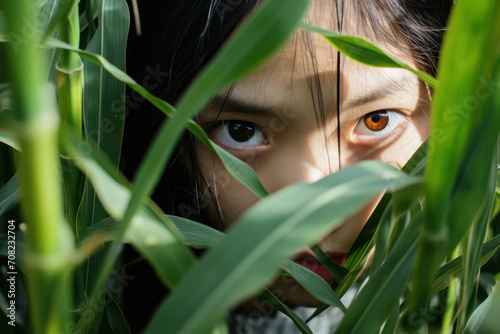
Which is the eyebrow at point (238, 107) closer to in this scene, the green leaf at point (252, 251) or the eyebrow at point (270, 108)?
the eyebrow at point (270, 108)

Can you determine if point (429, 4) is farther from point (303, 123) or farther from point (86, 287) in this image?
point (86, 287)

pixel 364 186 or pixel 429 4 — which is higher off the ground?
pixel 429 4

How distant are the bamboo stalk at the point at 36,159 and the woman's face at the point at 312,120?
0.37 m

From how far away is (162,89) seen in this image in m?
0.63

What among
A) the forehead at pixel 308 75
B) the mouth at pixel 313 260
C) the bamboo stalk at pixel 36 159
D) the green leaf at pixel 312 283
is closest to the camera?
the bamboo stalk at pixel 36 159

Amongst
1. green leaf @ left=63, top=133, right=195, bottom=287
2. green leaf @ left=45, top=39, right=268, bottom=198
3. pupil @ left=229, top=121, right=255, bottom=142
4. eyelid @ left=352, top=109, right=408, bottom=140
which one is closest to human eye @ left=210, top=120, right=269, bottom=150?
pupil @ left=229, top=121, right=255, bottom=142

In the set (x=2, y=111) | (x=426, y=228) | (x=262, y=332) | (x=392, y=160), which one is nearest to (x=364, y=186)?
(x=426, y=228)

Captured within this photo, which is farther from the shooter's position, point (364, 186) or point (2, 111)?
point (2, 111)

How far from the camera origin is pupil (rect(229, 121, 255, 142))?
1.95ft

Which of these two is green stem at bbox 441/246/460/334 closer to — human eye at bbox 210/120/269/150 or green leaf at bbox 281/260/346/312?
green leaf at bbox 281/260/346/312

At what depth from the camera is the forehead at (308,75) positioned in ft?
1.69

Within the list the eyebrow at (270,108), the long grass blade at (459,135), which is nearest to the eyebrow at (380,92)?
the eyebrow at (270,108)

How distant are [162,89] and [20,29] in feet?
1.64

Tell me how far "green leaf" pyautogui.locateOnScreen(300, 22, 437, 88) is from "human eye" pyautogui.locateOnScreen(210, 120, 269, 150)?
0.24 m
